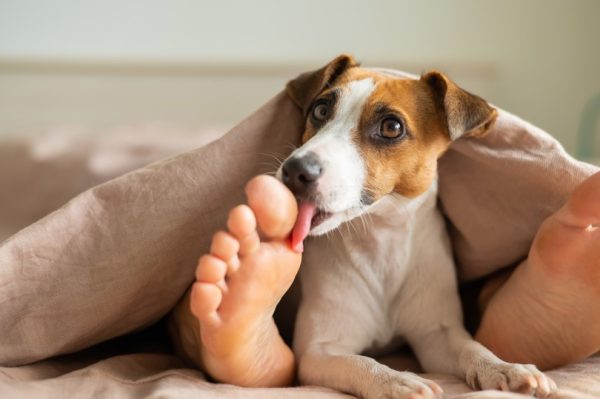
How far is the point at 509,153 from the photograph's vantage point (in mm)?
1405

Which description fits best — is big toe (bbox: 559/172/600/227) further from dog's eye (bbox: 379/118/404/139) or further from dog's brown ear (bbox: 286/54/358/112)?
dog's brown ear (bbox: 286/54/358/112)

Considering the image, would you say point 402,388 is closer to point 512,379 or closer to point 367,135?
point 512,379

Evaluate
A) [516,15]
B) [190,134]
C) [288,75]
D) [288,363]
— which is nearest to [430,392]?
[288,363]

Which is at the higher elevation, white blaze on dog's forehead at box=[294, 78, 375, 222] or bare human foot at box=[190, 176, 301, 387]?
white blaze on dog's forehead at box=[294, 78, 375, 222]

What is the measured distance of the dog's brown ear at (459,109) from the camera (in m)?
1.32

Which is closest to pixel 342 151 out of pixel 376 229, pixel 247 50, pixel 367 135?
pixel 367 135

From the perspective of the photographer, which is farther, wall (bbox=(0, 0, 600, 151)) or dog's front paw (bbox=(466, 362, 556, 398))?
wall (bbox=(0, 0, 600, 151))

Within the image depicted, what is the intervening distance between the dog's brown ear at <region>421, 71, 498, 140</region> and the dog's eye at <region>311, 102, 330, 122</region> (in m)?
0.23

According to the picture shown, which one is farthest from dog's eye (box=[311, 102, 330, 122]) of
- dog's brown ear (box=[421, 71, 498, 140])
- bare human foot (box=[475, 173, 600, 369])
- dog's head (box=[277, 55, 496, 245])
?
bare human foot (box=[475, 173, 600, 369])

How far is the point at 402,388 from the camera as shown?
1066mm

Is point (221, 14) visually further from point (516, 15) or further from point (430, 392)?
point (430, 392)

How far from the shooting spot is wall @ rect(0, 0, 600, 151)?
303cm

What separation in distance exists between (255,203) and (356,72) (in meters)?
0.57

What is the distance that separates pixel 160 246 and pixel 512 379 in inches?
26.0
